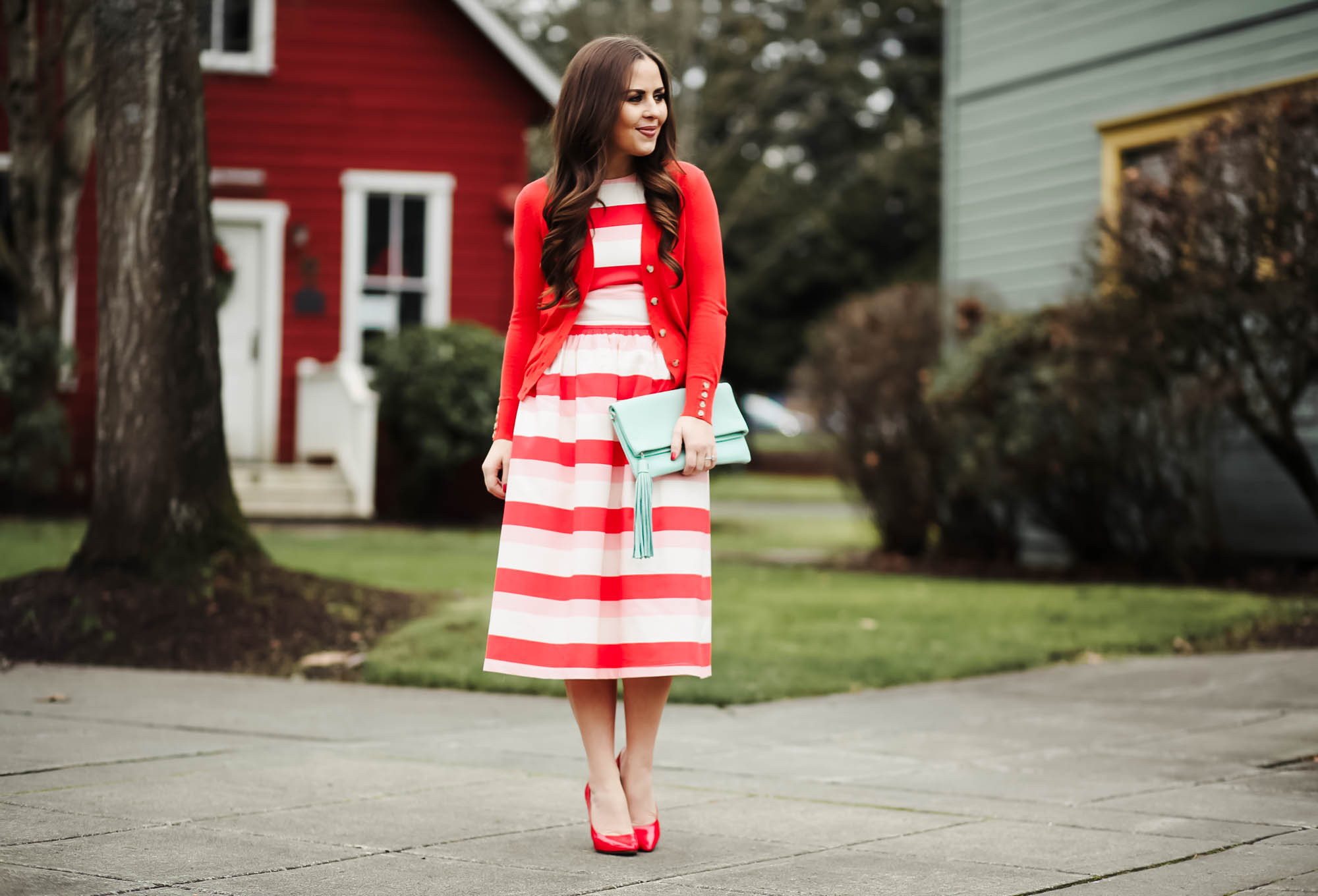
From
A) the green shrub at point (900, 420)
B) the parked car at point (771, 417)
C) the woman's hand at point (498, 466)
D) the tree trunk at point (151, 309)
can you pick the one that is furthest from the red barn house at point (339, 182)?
the parked car at point (771, 417)

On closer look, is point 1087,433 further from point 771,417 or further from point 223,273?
point 771,417

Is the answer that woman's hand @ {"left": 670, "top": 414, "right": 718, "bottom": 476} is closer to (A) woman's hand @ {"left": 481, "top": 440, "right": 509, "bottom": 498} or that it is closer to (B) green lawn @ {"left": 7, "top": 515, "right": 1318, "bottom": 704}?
(A) woman's hand @ {"left": 481, "top": 440, "right": 509, "bottom": 498}

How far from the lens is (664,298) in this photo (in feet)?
12.3

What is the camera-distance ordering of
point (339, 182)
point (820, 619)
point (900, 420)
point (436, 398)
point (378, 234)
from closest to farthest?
point (820, 619), point (900, 420), point (436, 398), point (339, 182), point (378, 234)

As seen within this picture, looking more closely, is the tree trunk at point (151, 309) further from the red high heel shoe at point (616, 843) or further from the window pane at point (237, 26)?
the window pane at point (237, 26)

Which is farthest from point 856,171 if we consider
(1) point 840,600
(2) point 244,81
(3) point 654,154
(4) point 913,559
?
(3) point 654,154

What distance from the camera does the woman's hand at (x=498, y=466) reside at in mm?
3789

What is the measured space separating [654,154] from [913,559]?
8.80 metres

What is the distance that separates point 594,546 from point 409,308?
1274cm

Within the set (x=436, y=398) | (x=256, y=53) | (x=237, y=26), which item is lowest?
(x=436, y=398)

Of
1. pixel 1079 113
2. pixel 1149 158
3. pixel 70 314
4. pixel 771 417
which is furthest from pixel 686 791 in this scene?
pixel 771 417

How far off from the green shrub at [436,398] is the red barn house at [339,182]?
0.71 metres

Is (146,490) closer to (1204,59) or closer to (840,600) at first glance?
(840,600)

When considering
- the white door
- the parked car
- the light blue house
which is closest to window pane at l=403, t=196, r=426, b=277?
the white door
